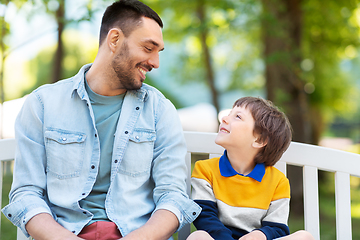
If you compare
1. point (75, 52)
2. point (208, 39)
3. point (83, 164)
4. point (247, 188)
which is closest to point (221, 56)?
point (208, 39)

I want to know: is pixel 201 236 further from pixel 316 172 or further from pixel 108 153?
pixel 316 172

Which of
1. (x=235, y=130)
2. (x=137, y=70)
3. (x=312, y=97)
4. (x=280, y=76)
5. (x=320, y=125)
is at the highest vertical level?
(x=137, y=70)

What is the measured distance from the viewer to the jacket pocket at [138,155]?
1.84 m

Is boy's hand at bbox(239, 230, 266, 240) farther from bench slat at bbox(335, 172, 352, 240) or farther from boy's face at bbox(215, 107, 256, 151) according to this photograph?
bench slat at bbox(335, 172, 352, 240)

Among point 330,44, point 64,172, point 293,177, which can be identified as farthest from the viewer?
point 330,44

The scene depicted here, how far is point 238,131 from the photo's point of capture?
188 cm

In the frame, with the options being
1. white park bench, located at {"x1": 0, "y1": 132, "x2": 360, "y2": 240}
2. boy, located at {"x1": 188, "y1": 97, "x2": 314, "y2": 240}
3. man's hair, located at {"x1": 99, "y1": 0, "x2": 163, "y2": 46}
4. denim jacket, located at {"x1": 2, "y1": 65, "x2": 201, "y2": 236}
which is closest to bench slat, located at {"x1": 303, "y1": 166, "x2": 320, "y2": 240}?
white park bench, located at {"x1": 0, "y1": 132, "x2": 360, "y2": 240}

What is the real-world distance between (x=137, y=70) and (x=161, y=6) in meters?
4.44

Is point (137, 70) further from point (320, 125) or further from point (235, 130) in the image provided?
point (320, 125)

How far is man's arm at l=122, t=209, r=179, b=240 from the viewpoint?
1613 mm

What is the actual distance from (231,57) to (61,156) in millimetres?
8451

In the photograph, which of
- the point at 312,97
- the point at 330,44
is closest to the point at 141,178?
the point at 330,44

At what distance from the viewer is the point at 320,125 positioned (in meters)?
8.48

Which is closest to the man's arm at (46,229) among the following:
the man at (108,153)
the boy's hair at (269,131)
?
the man at (108,153)
